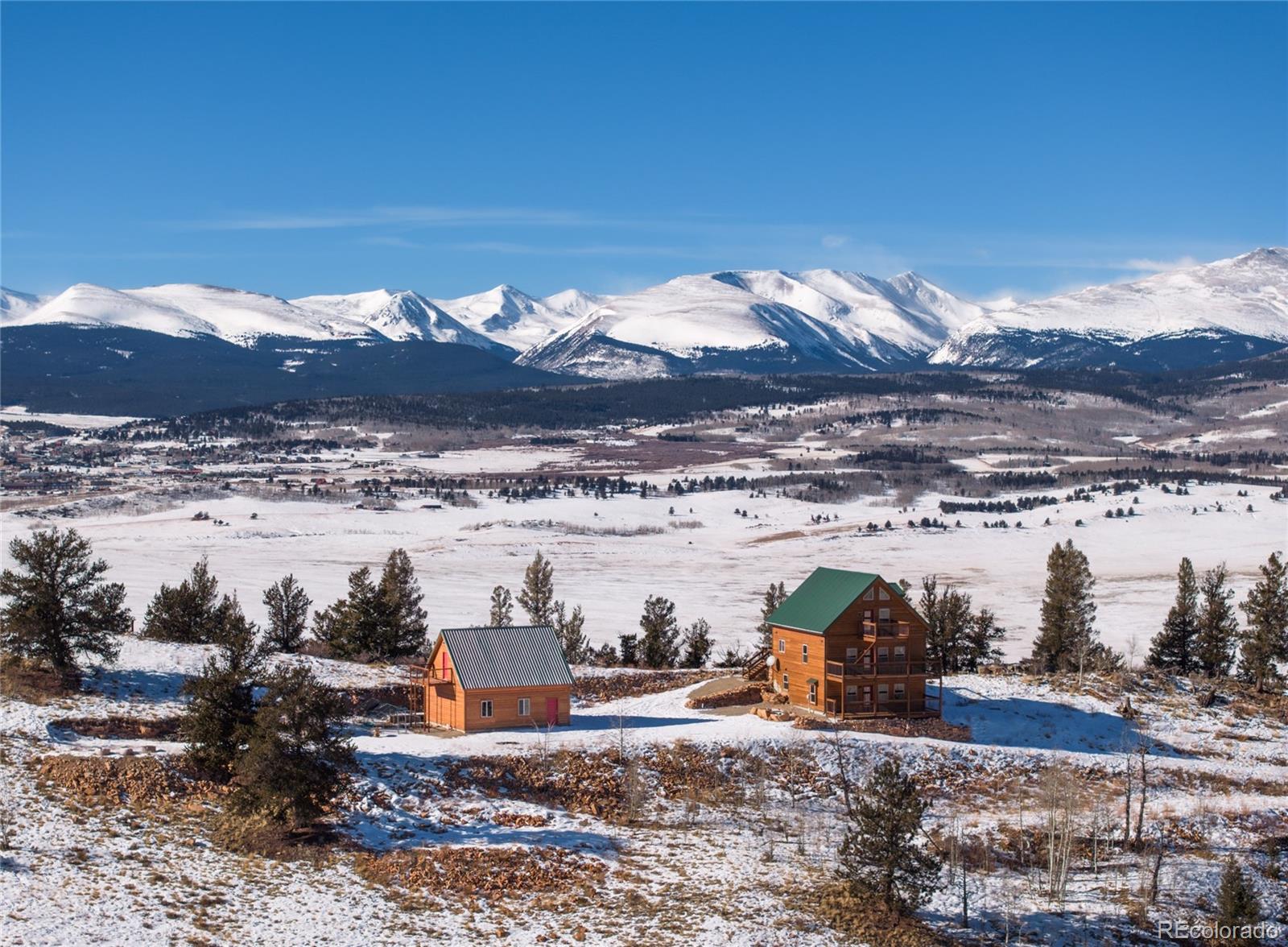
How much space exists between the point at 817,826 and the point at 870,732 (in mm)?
10486

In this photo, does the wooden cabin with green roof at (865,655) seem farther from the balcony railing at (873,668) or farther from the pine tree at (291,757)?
the pine tree at (291,757)

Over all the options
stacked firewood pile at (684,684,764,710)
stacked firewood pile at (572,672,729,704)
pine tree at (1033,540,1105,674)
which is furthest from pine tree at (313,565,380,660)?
pine tree at (1033,540,1105,674)

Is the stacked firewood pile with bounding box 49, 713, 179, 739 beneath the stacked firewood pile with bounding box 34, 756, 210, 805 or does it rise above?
above

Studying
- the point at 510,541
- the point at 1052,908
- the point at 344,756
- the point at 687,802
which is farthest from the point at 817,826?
the point at 510,541

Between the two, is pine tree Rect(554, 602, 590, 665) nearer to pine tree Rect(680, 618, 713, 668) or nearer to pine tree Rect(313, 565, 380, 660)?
pine tree Rect(680, 618, 713, 668)

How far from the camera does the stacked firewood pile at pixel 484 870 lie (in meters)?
37.8

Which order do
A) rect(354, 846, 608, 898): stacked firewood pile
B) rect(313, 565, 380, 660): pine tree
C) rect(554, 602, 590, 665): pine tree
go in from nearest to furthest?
1. rect(354, 846, 608, 898): stacked firewood pile
2. rect(313, 565, 380, 660): pine tree
3. rect(554, 602, 590, 665): pine tree

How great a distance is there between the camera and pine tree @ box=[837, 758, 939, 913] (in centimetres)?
3622

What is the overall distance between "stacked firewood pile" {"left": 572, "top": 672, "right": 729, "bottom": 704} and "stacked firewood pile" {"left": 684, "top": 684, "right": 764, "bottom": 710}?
4.16m

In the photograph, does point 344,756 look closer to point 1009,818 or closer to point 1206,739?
point 1009,818

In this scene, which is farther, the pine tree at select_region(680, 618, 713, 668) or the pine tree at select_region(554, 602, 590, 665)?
the pine tree at select_region(680, 618, 713, 668)

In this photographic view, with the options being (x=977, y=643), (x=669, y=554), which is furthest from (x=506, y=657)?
(x=669, y=554)

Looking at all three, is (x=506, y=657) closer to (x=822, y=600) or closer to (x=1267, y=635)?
(x=822, y=600)

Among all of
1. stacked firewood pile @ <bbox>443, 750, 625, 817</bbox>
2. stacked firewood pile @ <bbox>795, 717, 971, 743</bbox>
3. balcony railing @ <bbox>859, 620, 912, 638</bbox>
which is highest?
balcony railing @ <bbox>859, 620, 912, 638</bbox>
